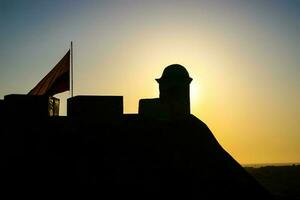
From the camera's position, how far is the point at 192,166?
1769 cm

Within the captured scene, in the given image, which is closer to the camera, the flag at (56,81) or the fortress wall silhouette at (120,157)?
the fortress wall silhouette at (120,157)

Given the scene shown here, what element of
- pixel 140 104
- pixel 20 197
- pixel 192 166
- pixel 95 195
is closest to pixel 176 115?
pixel 140 104

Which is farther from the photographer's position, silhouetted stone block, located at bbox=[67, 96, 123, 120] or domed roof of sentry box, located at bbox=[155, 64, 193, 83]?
domed roof of sentry box, located at bbox=[155, 64, 193, 83]

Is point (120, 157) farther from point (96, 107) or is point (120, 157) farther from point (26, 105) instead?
point (26, 105)

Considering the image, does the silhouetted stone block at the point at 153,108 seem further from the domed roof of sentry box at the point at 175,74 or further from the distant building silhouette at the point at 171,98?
the domed roof of sentry box at the point at 175,74

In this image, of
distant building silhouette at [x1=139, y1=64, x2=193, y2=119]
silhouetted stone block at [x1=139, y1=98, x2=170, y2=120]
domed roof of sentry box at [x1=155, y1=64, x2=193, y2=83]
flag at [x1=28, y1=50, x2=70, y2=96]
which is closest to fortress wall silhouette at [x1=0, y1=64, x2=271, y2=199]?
silhouetted stone block at [x1=139, y1=98, x2=170, y2=120]

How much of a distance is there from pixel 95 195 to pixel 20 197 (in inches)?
98.5

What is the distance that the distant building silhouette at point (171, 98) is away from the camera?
2117cm

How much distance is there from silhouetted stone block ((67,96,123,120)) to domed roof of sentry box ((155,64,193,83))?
4818 mm

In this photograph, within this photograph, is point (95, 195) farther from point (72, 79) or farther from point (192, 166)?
point (72, 79)

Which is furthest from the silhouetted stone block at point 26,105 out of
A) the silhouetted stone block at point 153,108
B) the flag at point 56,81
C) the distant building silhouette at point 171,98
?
the distant building silhouette at point 171,98

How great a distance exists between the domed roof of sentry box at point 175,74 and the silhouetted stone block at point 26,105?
7.18 metres

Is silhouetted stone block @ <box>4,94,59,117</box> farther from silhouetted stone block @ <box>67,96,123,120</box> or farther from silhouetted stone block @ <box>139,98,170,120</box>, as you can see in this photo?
silhouetted stone block @ <box>139,98,170,120</box>

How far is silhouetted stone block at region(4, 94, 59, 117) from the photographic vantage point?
18.0 m
